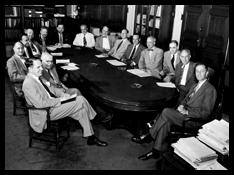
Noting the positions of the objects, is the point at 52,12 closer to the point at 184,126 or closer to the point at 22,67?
the point at 22,67

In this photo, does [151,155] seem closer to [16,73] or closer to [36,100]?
[36,100]

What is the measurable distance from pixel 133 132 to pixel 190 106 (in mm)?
1002

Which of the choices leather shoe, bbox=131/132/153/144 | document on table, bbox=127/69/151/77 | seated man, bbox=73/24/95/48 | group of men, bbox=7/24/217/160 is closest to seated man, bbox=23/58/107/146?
group of men, bbox=7/24/217/160

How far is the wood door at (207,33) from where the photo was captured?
4.95 meters

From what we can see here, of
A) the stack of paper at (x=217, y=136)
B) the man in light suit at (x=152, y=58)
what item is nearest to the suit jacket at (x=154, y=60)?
the man in light suit at (x=152, y=58)

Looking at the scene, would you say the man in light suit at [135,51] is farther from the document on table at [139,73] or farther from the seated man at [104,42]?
the document on table at [139,73]

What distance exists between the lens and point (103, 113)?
151 inches

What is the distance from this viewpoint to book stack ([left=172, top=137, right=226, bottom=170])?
1905mm

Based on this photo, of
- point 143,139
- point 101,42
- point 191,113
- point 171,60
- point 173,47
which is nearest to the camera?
point 191,113

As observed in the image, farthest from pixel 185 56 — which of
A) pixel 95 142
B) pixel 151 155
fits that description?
pixel 95 142

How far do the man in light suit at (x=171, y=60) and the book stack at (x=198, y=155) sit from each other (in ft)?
8.64

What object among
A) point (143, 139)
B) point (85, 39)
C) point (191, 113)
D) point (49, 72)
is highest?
point (85, 39)

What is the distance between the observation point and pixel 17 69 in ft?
13.7

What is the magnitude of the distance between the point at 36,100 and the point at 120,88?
3.60ft
